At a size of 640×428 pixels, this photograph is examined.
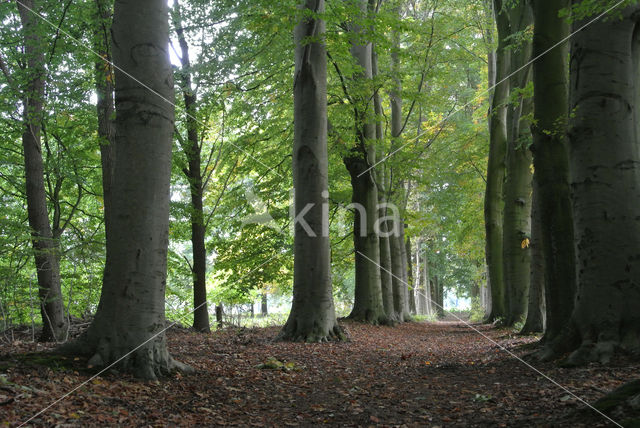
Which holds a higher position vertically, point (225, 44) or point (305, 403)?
point (225, 44)

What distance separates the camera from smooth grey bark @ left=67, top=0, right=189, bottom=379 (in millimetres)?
4898

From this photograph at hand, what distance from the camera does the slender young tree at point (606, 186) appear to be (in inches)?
196

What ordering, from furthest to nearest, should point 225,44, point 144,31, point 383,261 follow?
point 383,261
point 225,44
point 144,31

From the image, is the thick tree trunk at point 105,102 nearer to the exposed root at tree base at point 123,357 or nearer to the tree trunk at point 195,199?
the tree trunk at point 195,199

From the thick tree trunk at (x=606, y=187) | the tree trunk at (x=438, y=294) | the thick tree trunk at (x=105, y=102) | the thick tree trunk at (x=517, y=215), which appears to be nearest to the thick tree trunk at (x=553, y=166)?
the thick tree trunk at (x=606, y=187)

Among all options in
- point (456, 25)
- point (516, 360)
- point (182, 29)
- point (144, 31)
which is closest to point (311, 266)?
point (516, 360)

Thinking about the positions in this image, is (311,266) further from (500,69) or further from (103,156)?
(500,69)

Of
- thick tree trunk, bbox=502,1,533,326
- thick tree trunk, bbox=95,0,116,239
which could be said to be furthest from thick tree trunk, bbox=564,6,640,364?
thick tree trunk, bbox=502,1,533,326

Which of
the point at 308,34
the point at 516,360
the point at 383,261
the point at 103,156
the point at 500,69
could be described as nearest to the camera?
the point at 516,360

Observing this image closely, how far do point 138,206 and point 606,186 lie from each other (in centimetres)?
474

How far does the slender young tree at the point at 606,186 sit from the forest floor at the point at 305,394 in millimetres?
484

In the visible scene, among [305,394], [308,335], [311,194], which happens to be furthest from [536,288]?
[305,394]

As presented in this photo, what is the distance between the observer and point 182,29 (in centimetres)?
1125

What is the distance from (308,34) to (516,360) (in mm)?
6418
